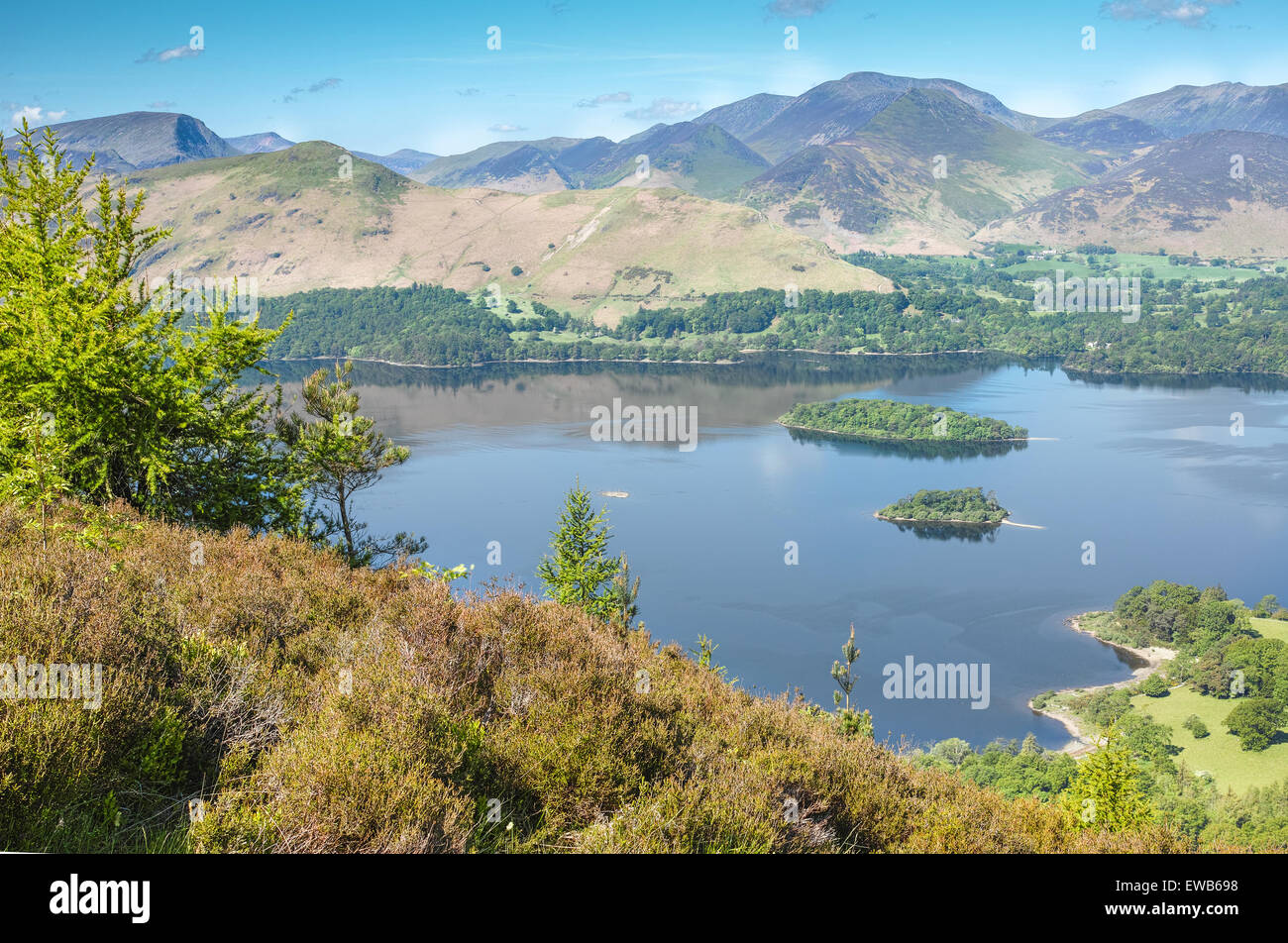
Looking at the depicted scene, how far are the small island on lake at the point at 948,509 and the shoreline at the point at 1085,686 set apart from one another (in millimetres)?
26751

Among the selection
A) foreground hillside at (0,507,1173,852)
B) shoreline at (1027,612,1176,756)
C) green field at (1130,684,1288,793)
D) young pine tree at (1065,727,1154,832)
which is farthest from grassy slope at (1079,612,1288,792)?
foreground hillside at (0,507,1173,852)

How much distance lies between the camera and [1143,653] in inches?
3199

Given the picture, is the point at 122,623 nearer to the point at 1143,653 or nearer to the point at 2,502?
the point at 2,502

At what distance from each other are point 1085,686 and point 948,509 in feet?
139

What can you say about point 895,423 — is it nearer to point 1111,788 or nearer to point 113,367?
point 1111,788

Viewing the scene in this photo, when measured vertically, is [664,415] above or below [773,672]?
above

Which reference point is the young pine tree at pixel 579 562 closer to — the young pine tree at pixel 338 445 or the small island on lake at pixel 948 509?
the young pine tree at pixel 338 445

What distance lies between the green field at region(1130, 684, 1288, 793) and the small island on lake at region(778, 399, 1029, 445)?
80.3 m

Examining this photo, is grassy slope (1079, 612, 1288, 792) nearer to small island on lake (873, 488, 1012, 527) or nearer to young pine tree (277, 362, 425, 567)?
small island on lake (873, 488, 1012, 527)

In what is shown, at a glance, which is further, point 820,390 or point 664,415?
point 820,390
